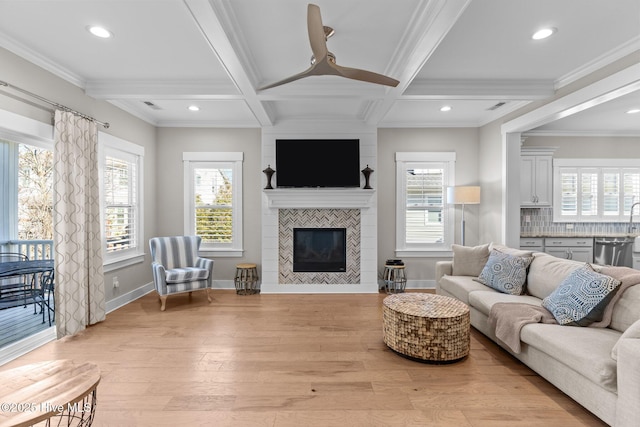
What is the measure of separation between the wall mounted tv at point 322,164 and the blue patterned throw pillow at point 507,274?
2.32 meters

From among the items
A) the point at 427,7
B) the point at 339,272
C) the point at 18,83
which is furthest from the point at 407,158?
the point at 18,83

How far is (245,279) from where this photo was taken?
499 centimetres

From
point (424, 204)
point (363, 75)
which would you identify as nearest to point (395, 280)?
point (424, 204)

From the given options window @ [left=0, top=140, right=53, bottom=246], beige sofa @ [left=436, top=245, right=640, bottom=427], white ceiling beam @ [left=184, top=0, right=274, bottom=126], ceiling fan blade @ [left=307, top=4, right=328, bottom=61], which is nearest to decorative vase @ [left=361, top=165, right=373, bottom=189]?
white ceiling beam @ [left=184, top=0, right=274, bottom=126]

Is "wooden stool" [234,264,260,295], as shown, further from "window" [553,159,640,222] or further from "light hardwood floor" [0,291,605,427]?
"window" [553,159,640,222]

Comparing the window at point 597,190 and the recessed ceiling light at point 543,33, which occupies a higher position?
the recessed ceiling light at point 543,33

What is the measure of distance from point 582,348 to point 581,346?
0.09ft

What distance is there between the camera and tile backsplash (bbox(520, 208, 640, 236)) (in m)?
5.60

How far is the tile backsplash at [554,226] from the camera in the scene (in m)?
5.60

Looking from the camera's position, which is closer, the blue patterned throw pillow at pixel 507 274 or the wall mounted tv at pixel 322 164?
the blue patterned throw pillow at pixel 507 274

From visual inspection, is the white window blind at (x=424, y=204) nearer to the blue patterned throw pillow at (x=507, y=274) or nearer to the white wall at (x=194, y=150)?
the blue patterned throw pillow at (x=507, y=274)

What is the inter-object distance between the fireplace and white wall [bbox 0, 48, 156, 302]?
235cm

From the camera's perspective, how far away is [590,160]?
564 centimetres

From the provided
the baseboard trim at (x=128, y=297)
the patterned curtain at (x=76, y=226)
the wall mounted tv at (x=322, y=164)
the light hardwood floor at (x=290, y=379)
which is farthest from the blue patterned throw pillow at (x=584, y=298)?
the baseboard trim at (x=128, y=297)
